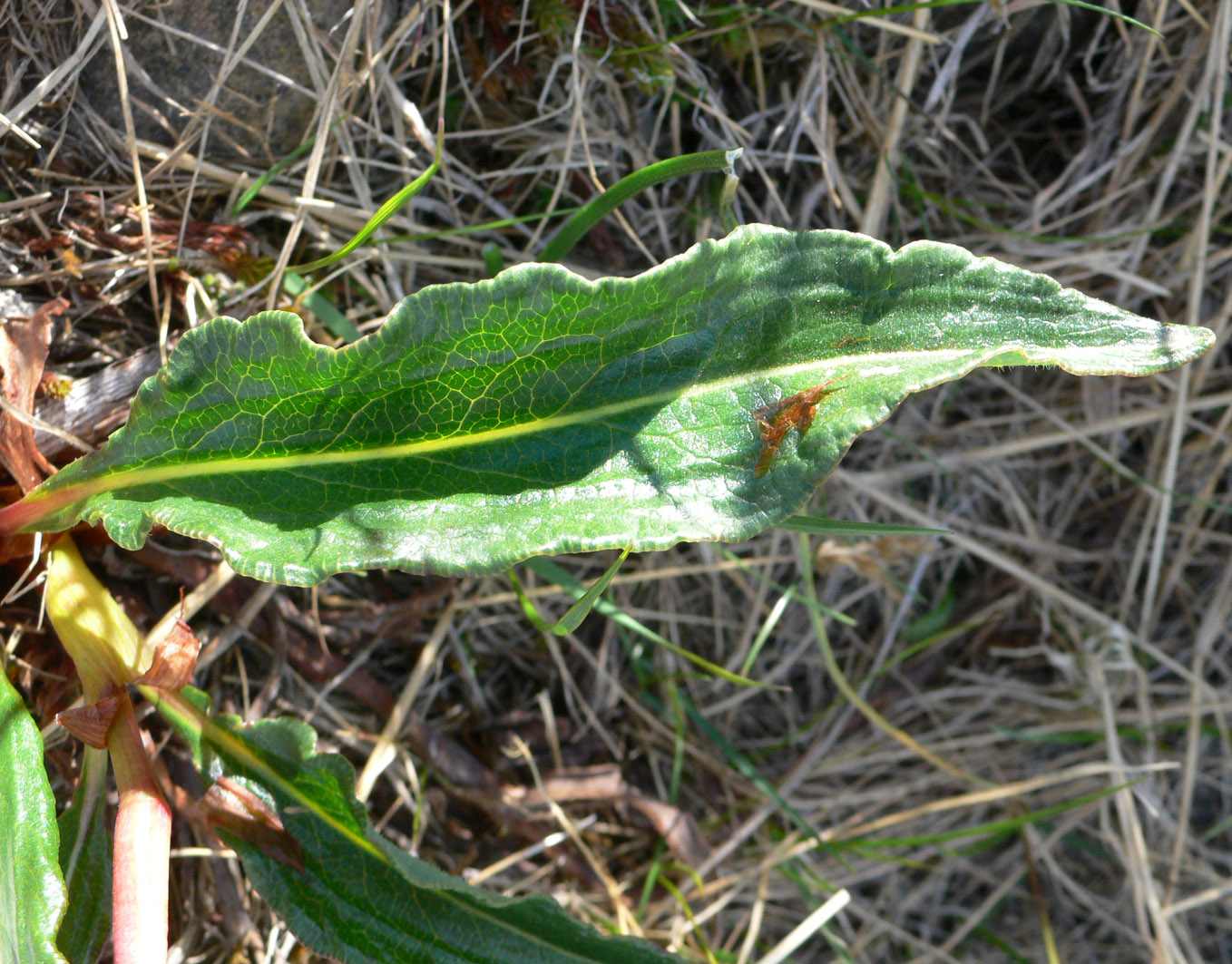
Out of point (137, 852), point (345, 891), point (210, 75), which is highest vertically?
point (210, 75)

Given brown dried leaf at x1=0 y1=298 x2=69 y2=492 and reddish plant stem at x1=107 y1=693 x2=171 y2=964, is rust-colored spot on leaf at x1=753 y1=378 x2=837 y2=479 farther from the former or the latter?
brown dried leaf at x1=0 y1=298 x2=69 y2=492

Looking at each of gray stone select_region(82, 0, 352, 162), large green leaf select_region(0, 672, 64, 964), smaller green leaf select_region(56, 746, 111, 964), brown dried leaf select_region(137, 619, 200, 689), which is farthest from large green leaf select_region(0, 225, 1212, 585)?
gray stone select_region(82, 0, 352, 162)

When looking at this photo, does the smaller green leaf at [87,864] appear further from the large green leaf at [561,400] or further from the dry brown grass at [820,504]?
the large green leaf at [561,400]

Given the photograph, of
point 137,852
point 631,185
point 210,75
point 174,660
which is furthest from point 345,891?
point 210,75

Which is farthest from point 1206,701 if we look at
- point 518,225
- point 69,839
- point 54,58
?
point 54,58

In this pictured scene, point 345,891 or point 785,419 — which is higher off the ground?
point 785,419

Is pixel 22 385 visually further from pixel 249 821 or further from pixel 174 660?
pixel 249 821

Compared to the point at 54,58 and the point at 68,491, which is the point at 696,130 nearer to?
the point at 54,58
